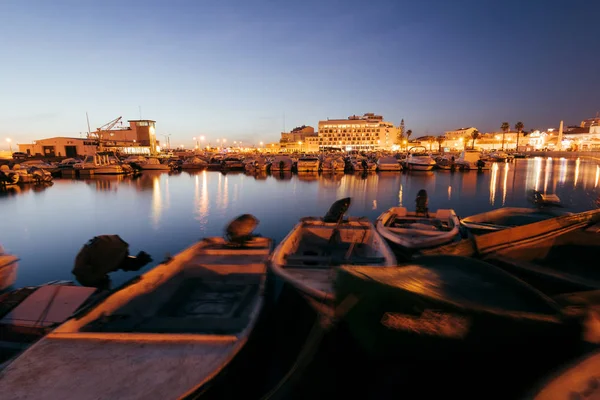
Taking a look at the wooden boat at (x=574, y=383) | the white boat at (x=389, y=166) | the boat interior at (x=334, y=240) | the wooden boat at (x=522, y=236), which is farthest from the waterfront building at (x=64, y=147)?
the wooden boat at (x=574, y=383)

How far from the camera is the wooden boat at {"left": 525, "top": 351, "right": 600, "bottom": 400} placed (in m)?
2.19

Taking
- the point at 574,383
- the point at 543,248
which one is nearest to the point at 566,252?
the point at 543,248

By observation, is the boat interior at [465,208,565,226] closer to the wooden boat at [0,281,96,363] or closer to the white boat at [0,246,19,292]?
the wooden boat at [0,281,96,363]

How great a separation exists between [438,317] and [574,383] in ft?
3.35

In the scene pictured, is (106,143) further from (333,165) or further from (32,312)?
(32,312)

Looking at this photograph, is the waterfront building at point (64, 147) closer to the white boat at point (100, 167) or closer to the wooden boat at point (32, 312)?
the white boat at point (100, 167)

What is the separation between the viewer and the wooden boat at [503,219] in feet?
39.0

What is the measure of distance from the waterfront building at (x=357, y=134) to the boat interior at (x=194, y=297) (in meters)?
A: 149

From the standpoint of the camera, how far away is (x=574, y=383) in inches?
90.1

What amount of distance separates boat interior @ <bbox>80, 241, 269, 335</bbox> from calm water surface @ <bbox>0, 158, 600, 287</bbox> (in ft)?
12.8

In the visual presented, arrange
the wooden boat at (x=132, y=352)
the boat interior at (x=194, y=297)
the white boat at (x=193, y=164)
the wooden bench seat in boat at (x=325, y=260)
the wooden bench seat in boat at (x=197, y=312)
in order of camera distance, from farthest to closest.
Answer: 1. the white boat at (x=193, y=164)
2. the wooden bench seat in boat at (x=325, y=260)
3. the boat interior at (x=194, y=297)
4. the wooden bench seat in boat at (x=197, y=312)
5. the wooden boat at (x=132, y=352)

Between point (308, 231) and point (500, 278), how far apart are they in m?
7.10

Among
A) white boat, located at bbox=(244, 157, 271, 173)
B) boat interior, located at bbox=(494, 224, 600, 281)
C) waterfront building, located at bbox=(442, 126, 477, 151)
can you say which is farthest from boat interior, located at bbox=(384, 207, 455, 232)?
waterfront building, located at bbox=(442, 126, 477, 151)

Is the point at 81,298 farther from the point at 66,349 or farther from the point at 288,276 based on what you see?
the point at 288,276
